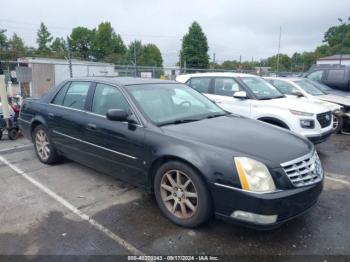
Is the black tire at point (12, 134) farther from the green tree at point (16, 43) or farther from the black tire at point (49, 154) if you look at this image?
the green tree at point (16, 43)

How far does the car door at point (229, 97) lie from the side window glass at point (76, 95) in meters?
3.30

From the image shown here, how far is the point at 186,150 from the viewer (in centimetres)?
307

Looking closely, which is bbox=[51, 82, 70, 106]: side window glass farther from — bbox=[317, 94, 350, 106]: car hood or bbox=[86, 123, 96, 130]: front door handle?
bbox=[317, 94, 350, 106]: car hood

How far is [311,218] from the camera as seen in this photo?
3.42 meters

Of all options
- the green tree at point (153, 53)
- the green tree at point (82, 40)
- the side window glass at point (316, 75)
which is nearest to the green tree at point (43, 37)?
the green tree at point (82, 40)

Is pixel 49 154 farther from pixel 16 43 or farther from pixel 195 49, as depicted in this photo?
pixel 16 43

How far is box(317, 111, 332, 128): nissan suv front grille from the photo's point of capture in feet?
19.2

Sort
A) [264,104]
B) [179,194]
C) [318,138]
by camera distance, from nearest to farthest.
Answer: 1. [179,194]
2. [318,138]
3. [264,104]

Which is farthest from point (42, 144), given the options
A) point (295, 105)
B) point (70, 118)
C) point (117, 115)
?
point (295, 105)

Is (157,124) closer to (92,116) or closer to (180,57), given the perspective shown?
(92,116)

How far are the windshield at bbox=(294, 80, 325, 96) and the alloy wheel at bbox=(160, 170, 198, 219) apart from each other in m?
6.70

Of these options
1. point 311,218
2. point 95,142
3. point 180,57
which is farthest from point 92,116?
point 180,57

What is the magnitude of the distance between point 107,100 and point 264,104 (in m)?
3.44

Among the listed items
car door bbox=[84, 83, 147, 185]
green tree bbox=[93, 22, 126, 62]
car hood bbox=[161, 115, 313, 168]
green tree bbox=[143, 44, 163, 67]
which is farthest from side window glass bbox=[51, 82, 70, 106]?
green tree bbox=[143, 44, 163, 67]
